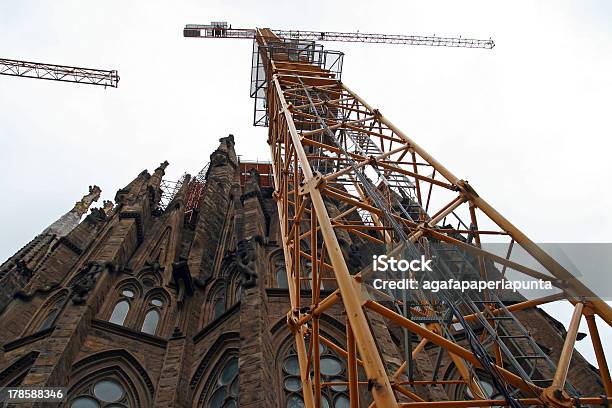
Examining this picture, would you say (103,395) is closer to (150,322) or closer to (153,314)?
(150,322)

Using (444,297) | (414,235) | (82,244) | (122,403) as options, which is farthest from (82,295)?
(444,297)

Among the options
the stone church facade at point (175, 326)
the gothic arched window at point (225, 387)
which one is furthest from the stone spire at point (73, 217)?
the gothic arched window at point (225, 387)

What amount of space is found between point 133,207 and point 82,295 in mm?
6868

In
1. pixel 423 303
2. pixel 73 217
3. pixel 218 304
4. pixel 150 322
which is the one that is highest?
pixel 73 217

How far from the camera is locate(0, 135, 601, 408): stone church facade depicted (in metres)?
10.6

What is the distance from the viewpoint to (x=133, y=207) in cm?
Result: 1956

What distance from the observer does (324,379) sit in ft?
34.8

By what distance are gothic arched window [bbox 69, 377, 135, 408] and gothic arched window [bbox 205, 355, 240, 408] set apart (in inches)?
76.7

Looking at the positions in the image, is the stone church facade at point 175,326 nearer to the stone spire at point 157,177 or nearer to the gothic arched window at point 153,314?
the gothic arched window at point 153,314

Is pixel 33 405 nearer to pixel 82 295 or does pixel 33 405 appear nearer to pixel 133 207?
pixel 82 295

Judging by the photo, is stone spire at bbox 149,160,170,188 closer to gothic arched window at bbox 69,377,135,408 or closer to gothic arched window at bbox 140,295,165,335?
gothic arched window at bbox 140,295,165,335

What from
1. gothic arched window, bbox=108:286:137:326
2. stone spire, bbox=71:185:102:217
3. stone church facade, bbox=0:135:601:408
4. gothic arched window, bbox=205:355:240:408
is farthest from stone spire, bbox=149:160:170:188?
stone spire, bbox=71:185:102:217

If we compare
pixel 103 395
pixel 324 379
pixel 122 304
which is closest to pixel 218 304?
pixel 122 304

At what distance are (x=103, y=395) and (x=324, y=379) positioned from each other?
5.14m
